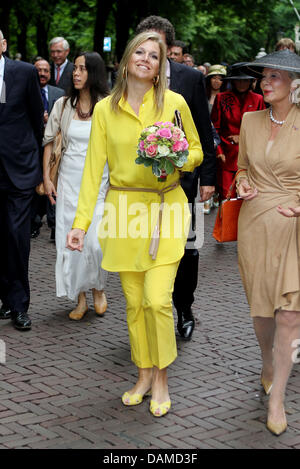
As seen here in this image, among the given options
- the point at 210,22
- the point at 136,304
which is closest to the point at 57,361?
the point at 136,304

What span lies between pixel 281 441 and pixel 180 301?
2218mm

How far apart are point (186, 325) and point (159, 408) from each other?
1.71 meters

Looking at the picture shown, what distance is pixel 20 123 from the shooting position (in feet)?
22.5

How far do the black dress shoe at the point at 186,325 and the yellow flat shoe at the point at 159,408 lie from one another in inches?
60.5

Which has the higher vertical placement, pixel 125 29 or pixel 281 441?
pixel 125 29

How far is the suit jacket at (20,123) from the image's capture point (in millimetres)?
6781

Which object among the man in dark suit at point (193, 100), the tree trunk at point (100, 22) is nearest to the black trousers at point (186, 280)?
the man in dark suit at point (193, 100)

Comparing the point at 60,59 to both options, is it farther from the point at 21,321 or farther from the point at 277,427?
the point at 277,427

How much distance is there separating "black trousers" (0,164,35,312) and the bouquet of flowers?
2.20 meters

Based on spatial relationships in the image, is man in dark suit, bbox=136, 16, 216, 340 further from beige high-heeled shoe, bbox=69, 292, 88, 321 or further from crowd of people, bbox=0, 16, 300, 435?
beige high-heeled shoe, bbox=69, 292, 88, 321

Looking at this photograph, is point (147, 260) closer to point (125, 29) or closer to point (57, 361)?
point (57, 361)

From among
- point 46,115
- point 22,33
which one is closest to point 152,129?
point 46,115

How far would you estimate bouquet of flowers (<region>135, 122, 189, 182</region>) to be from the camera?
4.88m

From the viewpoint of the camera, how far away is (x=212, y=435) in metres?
4.84
